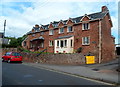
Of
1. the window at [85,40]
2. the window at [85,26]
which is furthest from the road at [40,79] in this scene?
the window at [85,26]

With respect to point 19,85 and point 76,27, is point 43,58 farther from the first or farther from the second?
point 19,85

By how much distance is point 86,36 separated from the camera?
2366cm

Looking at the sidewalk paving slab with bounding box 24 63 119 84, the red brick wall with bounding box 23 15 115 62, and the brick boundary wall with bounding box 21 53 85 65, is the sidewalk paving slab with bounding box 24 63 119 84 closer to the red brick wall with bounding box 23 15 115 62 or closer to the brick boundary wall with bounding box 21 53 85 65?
the brick boundary wall with bounding box 21 53 85 65

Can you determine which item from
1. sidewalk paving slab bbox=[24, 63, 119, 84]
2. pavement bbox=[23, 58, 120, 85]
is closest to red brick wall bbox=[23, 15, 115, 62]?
pavement bbox=[23, 58, 120, 85]

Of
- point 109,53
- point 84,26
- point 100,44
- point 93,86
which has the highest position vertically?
point 84,26

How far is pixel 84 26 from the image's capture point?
24.4m

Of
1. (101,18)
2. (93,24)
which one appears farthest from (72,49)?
(101,18)

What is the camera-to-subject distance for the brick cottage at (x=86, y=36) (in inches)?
862

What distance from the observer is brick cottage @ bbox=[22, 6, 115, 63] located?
21891 mm

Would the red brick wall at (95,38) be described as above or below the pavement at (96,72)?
above

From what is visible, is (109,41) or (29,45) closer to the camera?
(109,41)

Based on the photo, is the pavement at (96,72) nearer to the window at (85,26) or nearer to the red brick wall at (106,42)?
the red brick wall at (106,42)

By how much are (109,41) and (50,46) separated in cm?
1342

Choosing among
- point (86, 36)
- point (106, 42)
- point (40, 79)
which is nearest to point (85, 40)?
point (86, 36)
